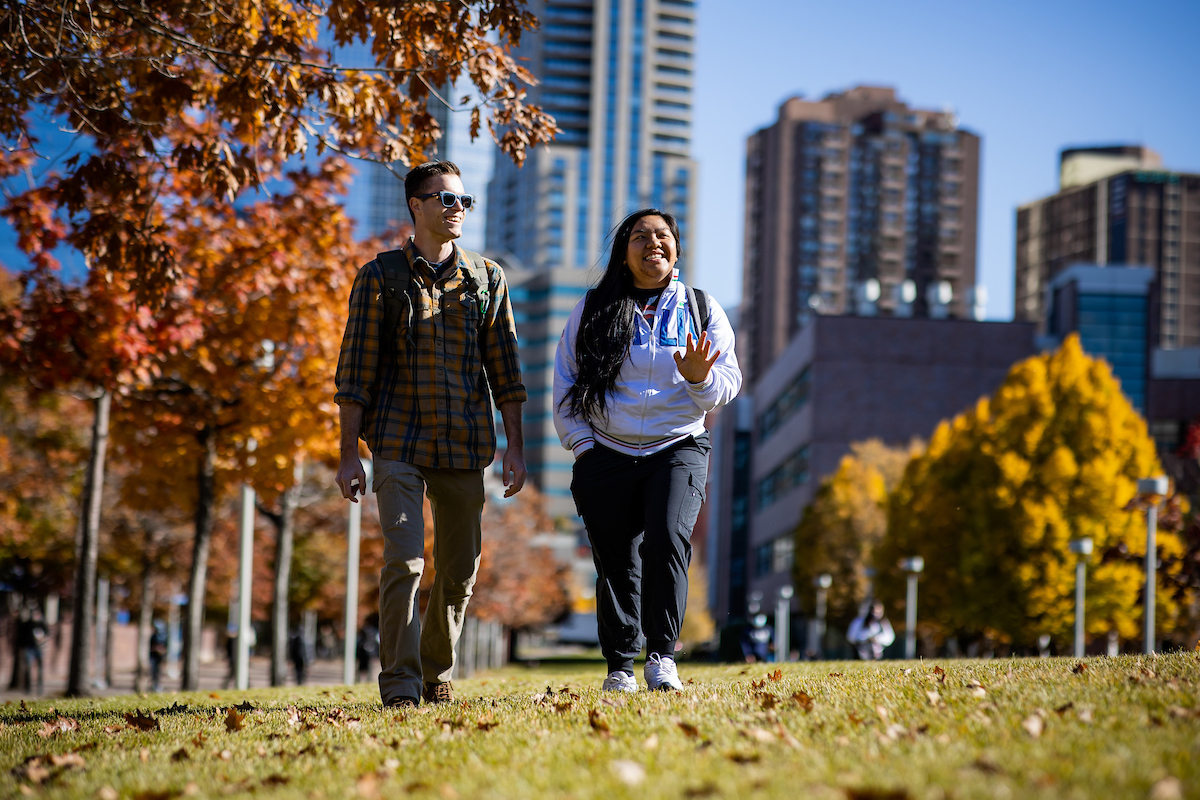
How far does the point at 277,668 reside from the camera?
21.7 m

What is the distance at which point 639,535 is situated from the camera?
609cm

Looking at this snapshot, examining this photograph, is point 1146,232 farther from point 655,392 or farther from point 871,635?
point 655,392

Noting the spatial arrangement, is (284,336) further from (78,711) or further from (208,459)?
(78,711)

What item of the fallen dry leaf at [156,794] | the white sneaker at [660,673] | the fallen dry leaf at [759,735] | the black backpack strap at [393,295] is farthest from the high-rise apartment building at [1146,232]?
the fallen dry leaf at [156,794]

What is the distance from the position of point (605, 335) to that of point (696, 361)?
486mm

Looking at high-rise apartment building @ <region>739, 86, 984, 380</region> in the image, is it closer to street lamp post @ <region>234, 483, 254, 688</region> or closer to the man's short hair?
street lamp post @ <region>234, 483, 254, 688</region>

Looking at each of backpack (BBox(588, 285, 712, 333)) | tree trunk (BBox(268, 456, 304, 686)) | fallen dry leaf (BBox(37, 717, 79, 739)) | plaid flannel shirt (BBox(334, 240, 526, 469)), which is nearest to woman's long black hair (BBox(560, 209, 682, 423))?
backpack (BBox(588, 285, 712, 333))

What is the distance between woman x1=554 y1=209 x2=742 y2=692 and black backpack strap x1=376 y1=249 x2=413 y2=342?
790 millimetres

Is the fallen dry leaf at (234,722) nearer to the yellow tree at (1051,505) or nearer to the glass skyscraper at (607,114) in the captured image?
the yellow tree at (1051,505)

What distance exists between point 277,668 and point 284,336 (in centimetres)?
889

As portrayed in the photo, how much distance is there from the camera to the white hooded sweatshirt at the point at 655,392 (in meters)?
5.97

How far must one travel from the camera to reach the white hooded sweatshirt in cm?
597

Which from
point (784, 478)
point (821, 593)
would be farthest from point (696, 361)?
point (784, 478)

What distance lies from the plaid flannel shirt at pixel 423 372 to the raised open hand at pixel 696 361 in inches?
35.7
